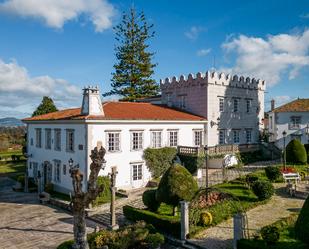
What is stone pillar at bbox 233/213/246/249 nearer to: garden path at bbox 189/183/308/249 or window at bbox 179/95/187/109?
garden path at bbox 189/183/308/249

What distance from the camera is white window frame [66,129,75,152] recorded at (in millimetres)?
28125

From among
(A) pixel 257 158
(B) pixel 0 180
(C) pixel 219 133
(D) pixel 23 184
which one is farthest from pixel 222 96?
(B) pixel 0 180

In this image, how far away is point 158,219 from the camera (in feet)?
62.2

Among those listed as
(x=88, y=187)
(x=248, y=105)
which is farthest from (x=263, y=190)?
(x=248, y=105)

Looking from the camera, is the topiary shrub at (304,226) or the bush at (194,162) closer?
the topiary shrub at (304,226)

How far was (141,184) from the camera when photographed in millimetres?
29750

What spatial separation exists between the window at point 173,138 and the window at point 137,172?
4322mm

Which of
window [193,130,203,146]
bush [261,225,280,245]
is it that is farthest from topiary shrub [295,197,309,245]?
window [193,130,203,146]

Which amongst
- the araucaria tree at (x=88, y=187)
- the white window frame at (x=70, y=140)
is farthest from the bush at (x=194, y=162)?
the araucaria tree at (x=88, y=187)

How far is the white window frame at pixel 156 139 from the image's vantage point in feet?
102

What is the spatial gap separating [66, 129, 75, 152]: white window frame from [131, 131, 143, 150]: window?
5.19m

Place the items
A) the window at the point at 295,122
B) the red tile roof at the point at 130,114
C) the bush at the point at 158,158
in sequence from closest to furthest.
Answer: the red tile roof at the point at 130,114 < the bush at the point at 158,158 < the window at the point at 295,122

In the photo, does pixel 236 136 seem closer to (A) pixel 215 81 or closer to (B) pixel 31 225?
(A) pixel 215 81

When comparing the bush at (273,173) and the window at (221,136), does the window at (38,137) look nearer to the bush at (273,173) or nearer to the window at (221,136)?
the window at (221,136)
